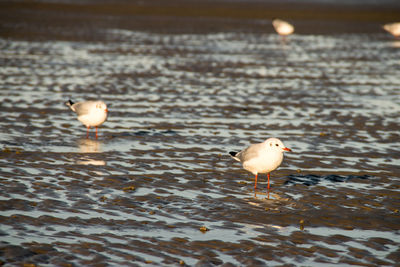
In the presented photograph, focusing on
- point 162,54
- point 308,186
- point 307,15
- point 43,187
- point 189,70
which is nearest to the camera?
point 43,187

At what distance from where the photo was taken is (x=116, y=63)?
101 ft

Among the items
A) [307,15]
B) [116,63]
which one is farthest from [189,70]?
[307,15]

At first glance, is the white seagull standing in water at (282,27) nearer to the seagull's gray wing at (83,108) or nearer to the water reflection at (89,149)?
the seagull's gray wing at (83,108)

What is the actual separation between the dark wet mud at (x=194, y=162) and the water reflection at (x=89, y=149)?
71 millimetres

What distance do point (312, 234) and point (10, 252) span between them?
15.8 ft

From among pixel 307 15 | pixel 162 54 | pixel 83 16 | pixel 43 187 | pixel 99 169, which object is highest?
pixel 307 15

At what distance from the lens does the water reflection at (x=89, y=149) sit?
14.6 m

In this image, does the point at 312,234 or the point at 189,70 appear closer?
the point at 312,234

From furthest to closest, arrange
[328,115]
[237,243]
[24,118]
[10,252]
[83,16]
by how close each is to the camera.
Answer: [83,16] < [328,115] < [24,118] < [237,243] < [10,252]

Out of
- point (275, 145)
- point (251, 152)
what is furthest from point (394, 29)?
point (275, 145)

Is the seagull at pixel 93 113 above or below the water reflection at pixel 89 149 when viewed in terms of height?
above

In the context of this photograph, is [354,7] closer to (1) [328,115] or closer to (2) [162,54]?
(2) [162,54]

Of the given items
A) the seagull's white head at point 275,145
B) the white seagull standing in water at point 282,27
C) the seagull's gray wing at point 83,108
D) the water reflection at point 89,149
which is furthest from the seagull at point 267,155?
the white seagull standing in water at point 282,27

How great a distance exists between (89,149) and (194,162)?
281cm
